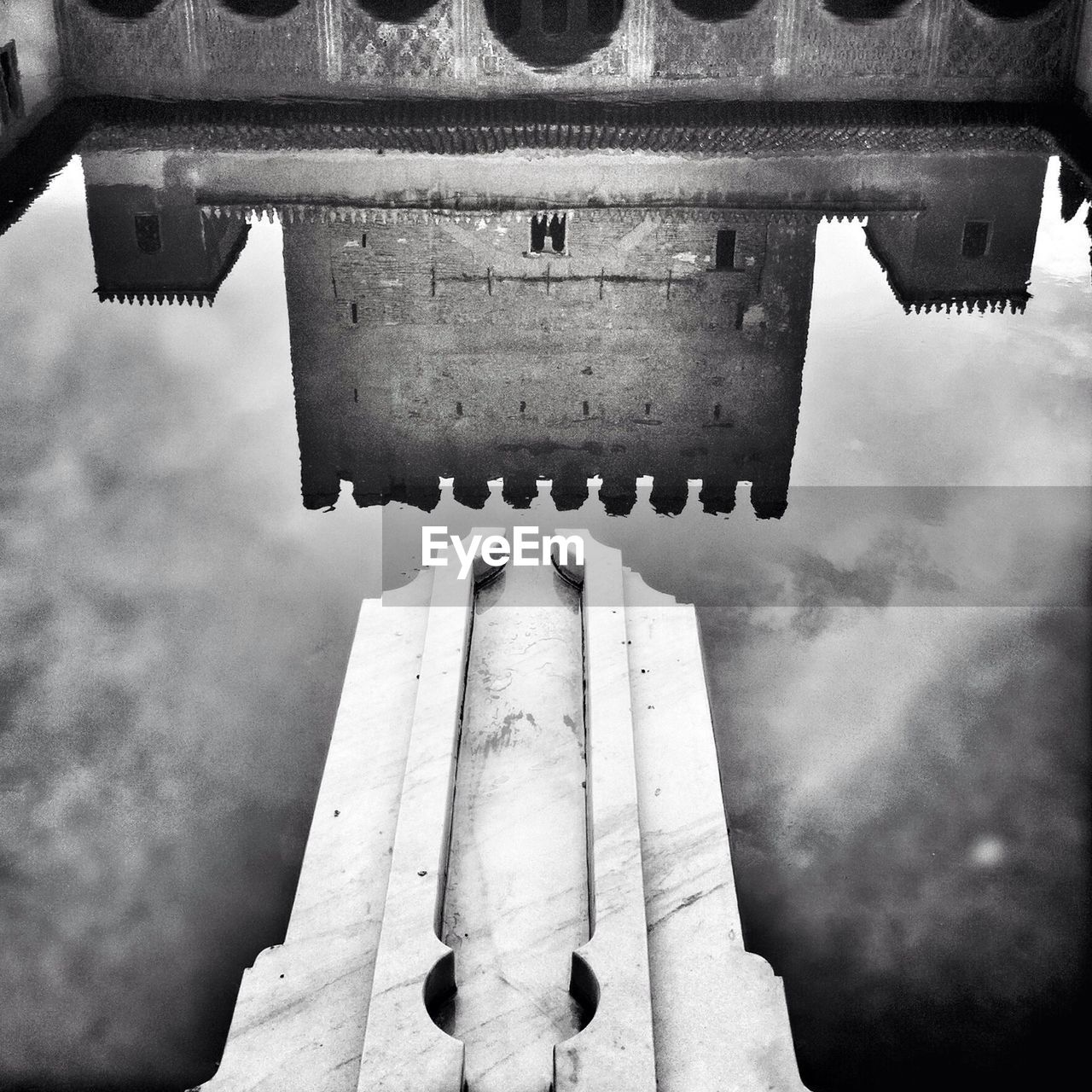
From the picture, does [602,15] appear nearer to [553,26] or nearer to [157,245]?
[553,26]

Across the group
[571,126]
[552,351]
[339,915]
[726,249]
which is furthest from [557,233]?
[339,915]

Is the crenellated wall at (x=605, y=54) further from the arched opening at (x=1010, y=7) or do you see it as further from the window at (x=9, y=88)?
the window at (x=9, y=88)

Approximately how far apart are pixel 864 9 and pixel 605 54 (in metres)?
3.01

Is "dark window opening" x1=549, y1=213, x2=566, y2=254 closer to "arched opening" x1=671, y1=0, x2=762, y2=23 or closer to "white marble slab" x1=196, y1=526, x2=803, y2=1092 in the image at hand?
"white marble slab" x1=196, y1=526, x2=803, y2=1092

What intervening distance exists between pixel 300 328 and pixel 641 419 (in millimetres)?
1870

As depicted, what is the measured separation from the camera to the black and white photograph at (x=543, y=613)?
3.09m

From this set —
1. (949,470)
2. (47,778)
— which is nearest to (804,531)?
(949,470)

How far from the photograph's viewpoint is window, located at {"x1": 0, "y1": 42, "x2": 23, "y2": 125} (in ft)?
34.6

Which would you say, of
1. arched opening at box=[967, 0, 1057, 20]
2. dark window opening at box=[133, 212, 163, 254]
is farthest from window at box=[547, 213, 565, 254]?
arched opening at box=[967, 0, 1057, 20]

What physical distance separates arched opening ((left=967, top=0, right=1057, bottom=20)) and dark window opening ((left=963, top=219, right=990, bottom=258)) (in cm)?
492

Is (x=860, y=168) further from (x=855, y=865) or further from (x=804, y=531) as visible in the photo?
(x=855, y=865)

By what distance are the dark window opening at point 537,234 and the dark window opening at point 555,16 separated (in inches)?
269

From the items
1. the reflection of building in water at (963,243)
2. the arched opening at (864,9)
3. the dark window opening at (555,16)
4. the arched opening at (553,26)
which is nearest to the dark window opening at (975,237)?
the reflection of building in water at (963,243)

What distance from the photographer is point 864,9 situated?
13.6 metres
